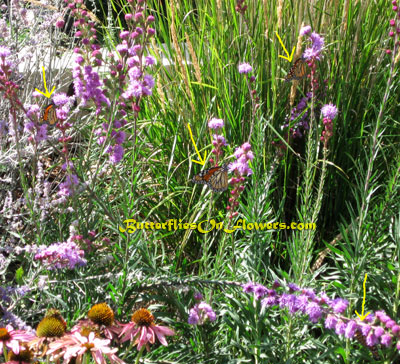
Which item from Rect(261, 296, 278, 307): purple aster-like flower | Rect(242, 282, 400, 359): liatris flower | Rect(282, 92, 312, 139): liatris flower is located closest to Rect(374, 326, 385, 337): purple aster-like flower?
Rect(242, 282, 400, 359): liatris flower

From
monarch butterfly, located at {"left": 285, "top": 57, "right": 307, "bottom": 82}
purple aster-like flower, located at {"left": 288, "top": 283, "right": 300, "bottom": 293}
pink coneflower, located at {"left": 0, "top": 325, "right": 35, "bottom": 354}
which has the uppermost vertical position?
monarch butterfly, located at {"left": 285, "top": 57, "right": 307, "bottom": 82}

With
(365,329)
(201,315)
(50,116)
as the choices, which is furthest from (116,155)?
(365,329)

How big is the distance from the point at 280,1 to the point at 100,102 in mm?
1152

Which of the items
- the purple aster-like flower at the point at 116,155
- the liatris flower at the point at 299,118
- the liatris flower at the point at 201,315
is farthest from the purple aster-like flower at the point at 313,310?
the liatris flower at the point at 299,118

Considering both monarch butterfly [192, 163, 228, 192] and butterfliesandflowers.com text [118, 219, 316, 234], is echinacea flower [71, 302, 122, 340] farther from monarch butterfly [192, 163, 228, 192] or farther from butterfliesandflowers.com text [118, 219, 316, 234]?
monarch butterfly [192, 163, 228, 192]

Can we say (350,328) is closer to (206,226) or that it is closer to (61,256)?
(206,226)

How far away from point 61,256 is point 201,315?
1.77ft

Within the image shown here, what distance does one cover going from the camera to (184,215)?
10.5ft

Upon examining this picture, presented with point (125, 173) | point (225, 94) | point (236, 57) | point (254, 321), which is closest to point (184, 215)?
point (125, 173)

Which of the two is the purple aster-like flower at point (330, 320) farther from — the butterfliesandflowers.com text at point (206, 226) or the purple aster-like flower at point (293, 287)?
the butterfliesandflowers.com text at point (206, 226)

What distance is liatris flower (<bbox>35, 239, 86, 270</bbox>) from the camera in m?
2.02

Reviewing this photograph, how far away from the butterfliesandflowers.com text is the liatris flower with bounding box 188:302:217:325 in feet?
0.91

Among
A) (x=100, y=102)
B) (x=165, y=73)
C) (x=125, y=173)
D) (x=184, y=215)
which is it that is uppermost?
(x=100, y=102)

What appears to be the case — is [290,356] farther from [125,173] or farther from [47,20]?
[47,20]
